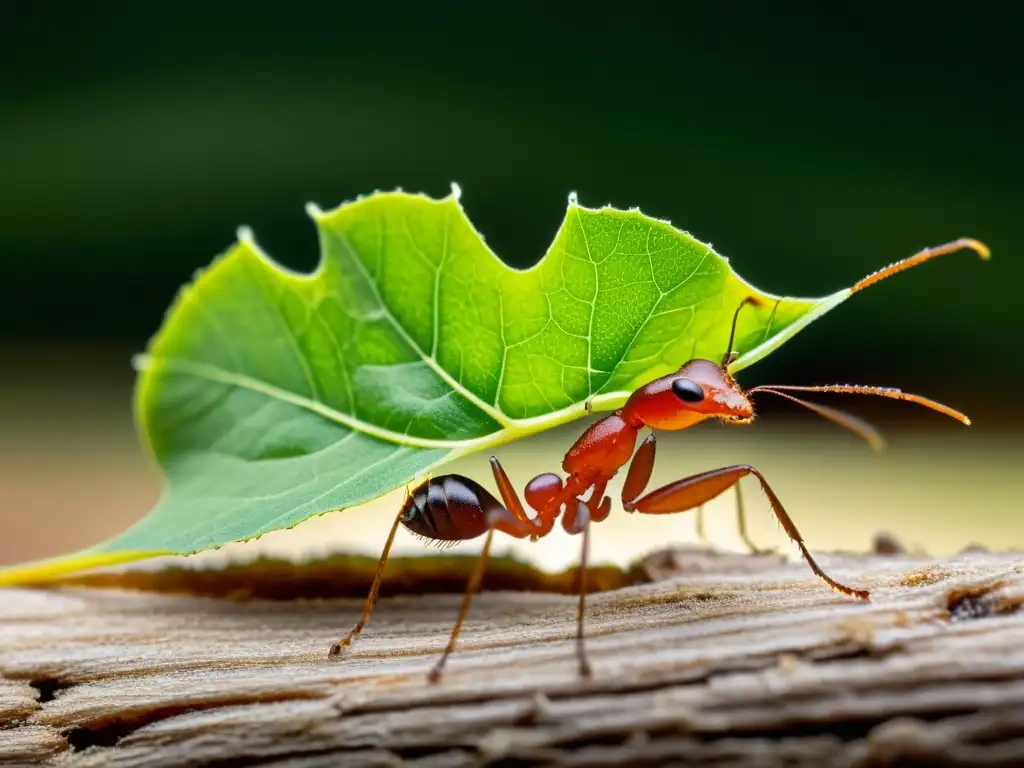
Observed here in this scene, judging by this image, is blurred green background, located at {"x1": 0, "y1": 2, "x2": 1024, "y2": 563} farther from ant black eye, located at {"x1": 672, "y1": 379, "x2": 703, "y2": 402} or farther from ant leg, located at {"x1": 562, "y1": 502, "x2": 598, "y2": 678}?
ant black eye, located at {"x1": 672, "y1": 379, "x2": 703, "y2": 402}

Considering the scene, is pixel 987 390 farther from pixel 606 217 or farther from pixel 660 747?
pixel 660 747

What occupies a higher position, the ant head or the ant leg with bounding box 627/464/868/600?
the ant head

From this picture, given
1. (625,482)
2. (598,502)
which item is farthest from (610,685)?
(598,502)

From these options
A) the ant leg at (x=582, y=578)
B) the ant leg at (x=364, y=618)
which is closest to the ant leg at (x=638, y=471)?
the ant leg at (x=582, y=578)

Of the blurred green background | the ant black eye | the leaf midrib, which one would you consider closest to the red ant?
the ant black eye

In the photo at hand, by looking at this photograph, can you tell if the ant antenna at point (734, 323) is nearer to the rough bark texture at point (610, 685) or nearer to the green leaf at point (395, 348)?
the green leaf at point (395, 348)
